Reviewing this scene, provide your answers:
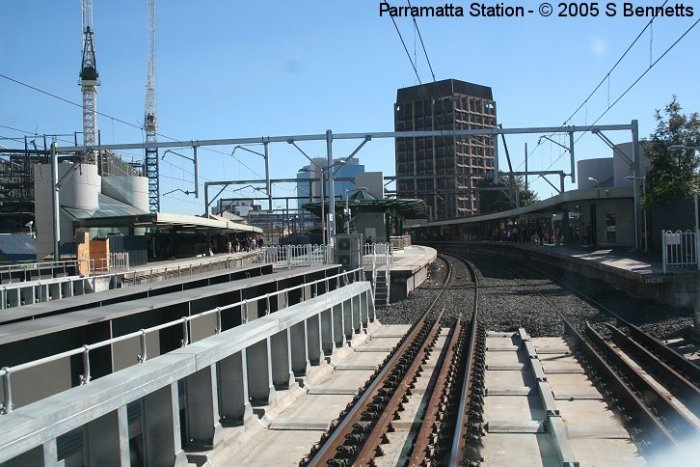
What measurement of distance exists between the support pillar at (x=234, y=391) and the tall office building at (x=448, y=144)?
11541 cm

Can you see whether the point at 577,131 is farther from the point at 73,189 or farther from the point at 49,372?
the point at 73,189

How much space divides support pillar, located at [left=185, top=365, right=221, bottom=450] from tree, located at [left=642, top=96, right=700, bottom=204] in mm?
24546

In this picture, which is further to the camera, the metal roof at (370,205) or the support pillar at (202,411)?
the metal roof at (370,205)

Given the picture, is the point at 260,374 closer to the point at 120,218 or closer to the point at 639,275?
the point at 639,275

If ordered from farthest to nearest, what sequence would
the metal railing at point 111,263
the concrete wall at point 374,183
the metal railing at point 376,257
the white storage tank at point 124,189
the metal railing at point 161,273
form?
1. the concrete wall at point 374,183
2. the white storage tank at point 124,189
3. the metal railing at point 111,263
4. the metal railing at point 161,273
5. the metal railing at point 376,257

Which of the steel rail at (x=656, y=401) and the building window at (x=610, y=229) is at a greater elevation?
the building window at (x=610, y=229)

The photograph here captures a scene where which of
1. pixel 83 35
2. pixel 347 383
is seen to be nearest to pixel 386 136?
pixel 347 383

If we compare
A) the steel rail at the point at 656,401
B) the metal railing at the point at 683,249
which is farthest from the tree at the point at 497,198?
the steel rail at the point at 656,401

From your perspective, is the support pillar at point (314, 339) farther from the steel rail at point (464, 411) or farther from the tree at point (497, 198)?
the tree at point (497, 198)

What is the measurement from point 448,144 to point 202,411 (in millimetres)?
125042

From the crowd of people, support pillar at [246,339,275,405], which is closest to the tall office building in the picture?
the crowd of people

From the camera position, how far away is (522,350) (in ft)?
46.9

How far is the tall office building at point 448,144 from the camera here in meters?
126

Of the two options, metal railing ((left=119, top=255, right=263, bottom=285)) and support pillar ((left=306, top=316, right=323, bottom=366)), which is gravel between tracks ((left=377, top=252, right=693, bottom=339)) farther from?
metal railing ((left=119, top=255, right=263, bottom=285))
